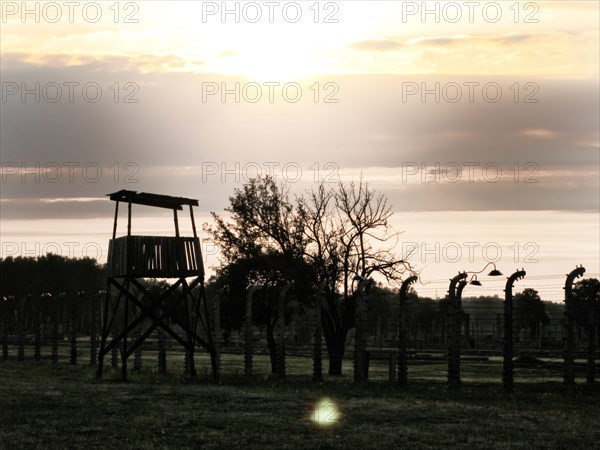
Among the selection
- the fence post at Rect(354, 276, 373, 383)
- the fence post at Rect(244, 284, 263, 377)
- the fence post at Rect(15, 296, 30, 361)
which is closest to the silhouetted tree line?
the fence post at Rect(15, 296, 30, 361)

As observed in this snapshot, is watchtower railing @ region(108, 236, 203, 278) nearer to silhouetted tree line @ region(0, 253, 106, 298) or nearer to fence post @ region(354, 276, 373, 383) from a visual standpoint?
fence post @ region(354, 276, 373, 383)

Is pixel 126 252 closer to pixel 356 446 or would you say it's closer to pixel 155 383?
pixel 155 383

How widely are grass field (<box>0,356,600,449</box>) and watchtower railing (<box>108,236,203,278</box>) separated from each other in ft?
13.7

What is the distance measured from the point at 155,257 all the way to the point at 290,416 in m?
14.4

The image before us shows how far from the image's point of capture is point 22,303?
183ft

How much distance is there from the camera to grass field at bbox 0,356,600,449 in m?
16.8

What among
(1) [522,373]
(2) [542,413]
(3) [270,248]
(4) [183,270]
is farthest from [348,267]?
(2) [542,413]

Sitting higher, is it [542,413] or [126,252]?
[126,252]

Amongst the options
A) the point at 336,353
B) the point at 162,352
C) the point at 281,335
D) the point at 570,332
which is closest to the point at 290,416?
the point at 570,332

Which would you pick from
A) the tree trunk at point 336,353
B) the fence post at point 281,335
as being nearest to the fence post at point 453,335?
the fence post at point 281,335

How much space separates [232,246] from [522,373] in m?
15.1

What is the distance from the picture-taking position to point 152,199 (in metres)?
34.6

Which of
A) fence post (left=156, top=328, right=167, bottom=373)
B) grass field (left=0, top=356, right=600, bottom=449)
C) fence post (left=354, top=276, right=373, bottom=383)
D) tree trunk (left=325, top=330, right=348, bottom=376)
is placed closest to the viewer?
grass field (left=0, top=356, right=600, bottom=449)

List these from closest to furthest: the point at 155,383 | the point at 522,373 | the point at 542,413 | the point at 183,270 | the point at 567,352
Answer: the point at 542,413
the point at 567,352
the point at 155,383
the point at 183,270
the point at 522,373
